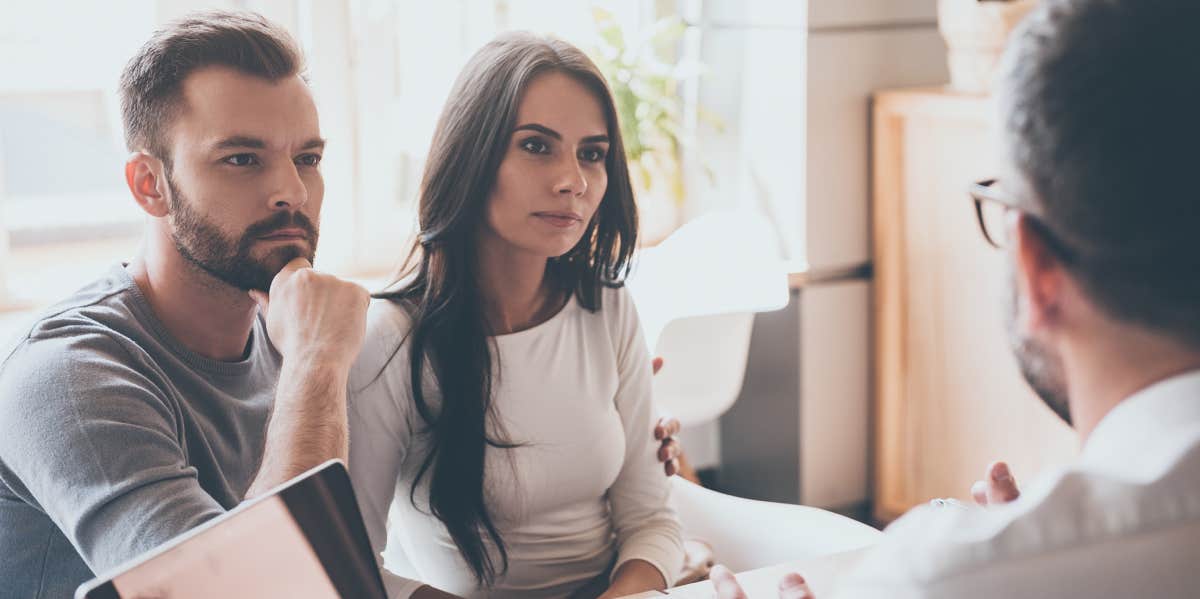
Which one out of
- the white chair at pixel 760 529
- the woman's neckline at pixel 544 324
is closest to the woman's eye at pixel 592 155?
the woman's neckline at pixel 544 324

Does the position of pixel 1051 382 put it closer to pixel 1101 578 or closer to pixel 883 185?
pixel 1101 578

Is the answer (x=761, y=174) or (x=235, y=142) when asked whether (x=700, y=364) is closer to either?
(x=761, y=174)

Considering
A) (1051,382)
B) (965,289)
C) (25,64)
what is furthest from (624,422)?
(25,64)

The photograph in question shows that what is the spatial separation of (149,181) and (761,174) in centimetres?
212

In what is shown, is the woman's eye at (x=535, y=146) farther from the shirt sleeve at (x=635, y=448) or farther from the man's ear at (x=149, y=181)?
the man's ear at (x=149, y=181)

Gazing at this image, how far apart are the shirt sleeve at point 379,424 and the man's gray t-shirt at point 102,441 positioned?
0.19 metres

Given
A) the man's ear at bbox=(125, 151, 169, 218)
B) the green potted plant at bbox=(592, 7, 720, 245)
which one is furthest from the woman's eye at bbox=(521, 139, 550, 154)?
the green potted plant at bbox=(592, 7, 720, 245)

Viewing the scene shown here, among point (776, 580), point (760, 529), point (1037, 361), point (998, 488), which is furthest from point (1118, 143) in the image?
point (760, 529)

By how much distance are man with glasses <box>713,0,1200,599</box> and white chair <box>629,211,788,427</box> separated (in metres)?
1.94

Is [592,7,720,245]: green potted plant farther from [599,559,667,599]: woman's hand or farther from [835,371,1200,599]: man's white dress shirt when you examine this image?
[835,371,1200,599]: man's white dress shirt

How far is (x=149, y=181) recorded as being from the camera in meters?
1.65

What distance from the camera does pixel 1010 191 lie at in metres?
0.93

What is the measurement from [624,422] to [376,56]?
1.72 meters

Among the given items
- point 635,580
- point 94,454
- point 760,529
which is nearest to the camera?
point 94,454
